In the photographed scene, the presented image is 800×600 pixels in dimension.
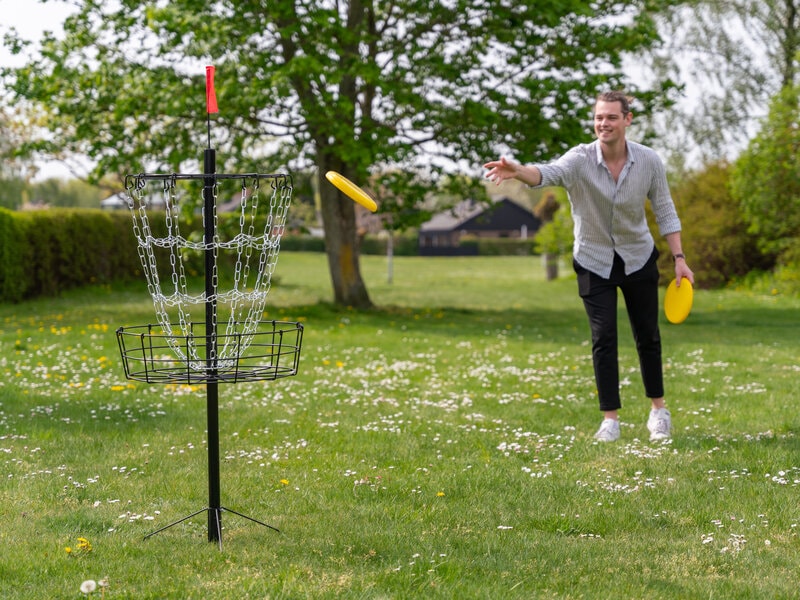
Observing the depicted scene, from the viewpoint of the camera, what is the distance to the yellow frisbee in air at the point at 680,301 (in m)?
6.30

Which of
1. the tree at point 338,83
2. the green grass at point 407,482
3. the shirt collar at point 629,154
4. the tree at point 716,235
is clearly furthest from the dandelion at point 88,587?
the tree at point 716,235

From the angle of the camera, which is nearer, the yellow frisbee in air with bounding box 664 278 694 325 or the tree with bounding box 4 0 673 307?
the yellow frisbee in air with bounding box 664 278 694 325

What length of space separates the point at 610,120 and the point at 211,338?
10.6 feet

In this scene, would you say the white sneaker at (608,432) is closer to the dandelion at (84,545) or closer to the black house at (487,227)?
the dandelion at (84,545)

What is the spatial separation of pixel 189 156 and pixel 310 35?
9.74 ft

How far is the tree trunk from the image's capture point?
1783cm

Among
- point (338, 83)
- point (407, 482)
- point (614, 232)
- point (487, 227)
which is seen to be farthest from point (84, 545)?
point (487, 227)

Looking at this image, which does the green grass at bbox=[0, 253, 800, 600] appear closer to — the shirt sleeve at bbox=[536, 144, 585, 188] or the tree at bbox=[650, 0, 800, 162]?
the shirt sleeve at bbox=[536, 144, 585, 188]

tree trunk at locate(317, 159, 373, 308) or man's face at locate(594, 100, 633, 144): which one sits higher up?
man's face at locate(594, 100, 633, 144)

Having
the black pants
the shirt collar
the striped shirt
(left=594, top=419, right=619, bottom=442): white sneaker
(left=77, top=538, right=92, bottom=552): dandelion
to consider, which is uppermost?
the shirt collar

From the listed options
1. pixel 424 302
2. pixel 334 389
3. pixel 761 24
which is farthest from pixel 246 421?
pixel 761 24

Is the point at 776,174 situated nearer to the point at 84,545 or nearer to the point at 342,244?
the point at 342,244

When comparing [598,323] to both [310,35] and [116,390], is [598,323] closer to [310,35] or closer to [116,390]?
[116,390]

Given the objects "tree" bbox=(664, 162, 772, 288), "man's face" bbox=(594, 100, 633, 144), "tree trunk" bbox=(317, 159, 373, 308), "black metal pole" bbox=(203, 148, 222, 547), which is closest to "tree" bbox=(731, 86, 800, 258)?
"tree" bbox=(664, 162, 772, 288)
